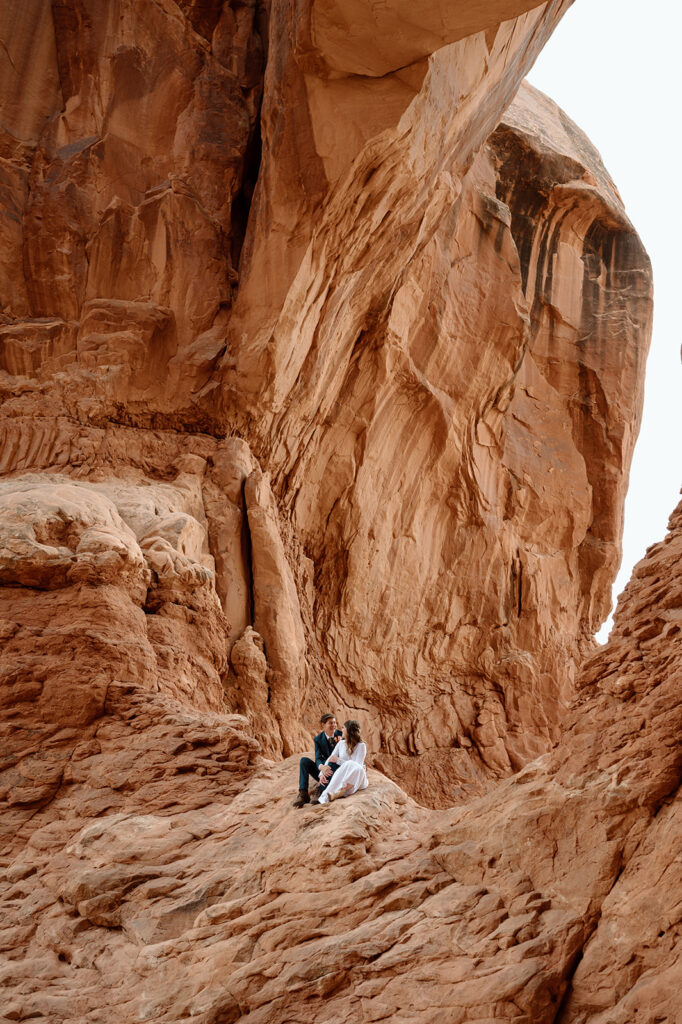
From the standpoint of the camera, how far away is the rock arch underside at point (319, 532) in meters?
6.48

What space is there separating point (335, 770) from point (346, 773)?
0.58 feet

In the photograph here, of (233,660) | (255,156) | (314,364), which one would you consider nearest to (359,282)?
(314,364)

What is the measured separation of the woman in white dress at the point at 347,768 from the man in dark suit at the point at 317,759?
0.08m

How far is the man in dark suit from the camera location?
8266mm

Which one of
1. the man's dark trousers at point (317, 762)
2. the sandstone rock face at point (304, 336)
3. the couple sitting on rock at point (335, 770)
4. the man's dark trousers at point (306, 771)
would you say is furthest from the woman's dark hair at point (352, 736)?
the sandstone rock face at point (304, 336)

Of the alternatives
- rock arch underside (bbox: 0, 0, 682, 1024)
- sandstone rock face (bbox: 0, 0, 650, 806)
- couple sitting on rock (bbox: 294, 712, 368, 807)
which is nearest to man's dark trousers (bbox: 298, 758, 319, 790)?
couple sitting on rock (bbox: 294, 712, 368, 807)

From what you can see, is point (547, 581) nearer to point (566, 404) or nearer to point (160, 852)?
point (566, 404)

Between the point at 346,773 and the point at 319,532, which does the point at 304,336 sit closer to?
the point at 319,532

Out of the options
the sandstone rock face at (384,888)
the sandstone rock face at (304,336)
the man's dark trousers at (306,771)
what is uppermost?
the sandstone rock face at (304,336)

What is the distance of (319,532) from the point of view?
16375 millimetres

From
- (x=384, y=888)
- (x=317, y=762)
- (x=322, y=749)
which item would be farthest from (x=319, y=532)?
(x=384, y=888)

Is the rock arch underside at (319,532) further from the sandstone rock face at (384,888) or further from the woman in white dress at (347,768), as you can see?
the woman in white dress at (347,768)

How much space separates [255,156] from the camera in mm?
15023

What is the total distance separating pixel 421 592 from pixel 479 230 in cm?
695
